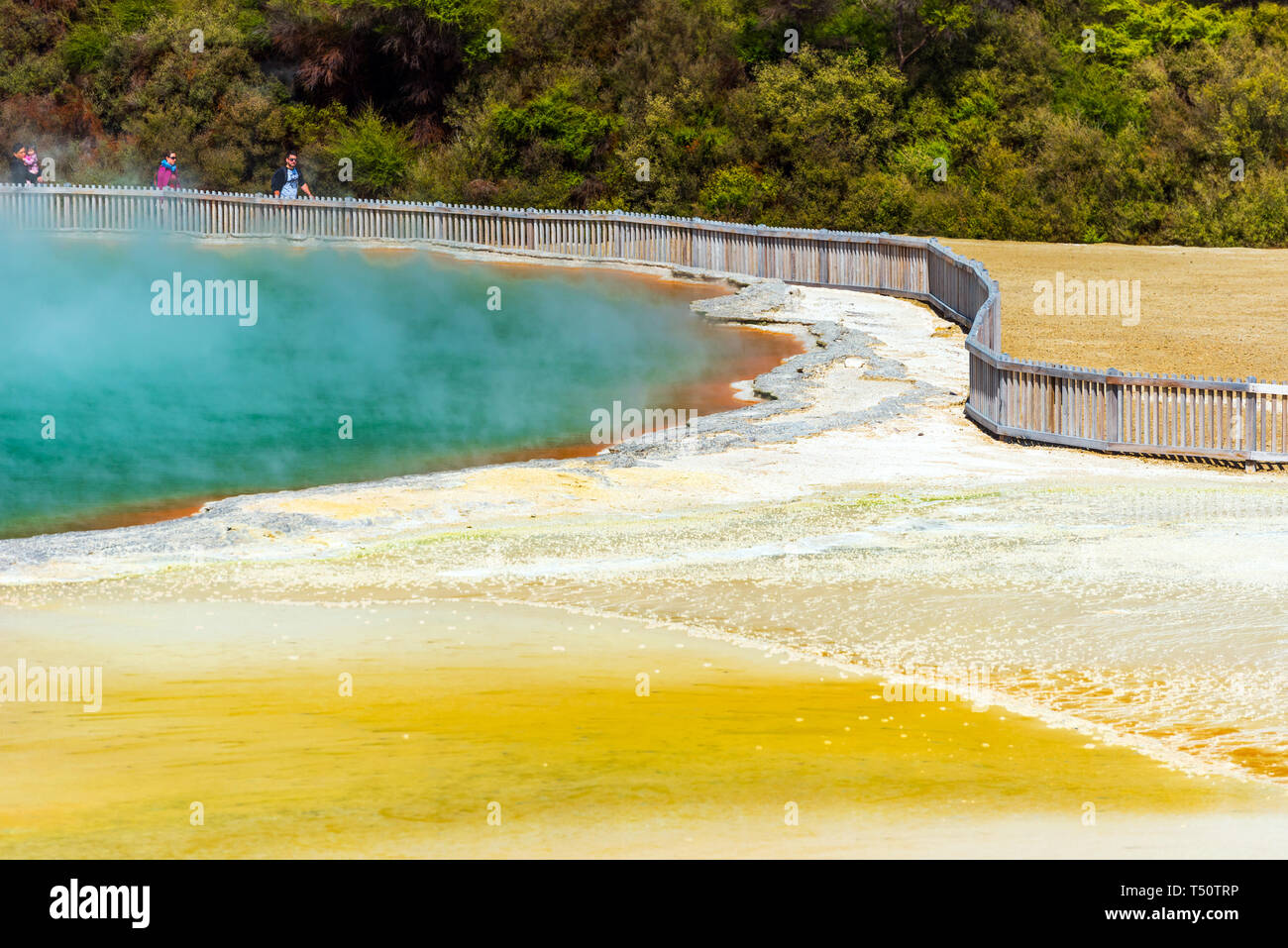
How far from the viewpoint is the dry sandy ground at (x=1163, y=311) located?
988 inches

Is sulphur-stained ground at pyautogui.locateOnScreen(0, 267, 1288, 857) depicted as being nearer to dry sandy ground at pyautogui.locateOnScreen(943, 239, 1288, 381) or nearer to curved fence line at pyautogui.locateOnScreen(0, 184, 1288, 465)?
curved fence line at pyautogui.locateOnScreen(0, 184, 1288, 465)

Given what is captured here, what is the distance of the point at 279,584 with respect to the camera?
14.1 meters

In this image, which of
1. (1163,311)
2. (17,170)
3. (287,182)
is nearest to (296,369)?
(1163,311)

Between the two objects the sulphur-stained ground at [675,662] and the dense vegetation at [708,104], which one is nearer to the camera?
the sulphur-stained ground at [675,662]

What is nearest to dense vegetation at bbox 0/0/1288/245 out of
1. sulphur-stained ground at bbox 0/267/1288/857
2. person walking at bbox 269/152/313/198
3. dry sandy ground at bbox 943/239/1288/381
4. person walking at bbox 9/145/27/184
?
person walking at bbox 9/145/27/184

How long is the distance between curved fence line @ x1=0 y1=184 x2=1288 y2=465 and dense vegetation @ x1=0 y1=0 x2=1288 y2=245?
20.2 ft

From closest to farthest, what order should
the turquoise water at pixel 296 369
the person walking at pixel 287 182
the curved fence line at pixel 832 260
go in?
the curved fence line at pixel 832 260
the turquoise water at pixel 296 369
the person walking at pixel 287 182

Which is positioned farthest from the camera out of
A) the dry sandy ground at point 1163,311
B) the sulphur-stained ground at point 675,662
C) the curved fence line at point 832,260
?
the dry sandy ground at point 1163,311

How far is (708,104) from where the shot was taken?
51.9m

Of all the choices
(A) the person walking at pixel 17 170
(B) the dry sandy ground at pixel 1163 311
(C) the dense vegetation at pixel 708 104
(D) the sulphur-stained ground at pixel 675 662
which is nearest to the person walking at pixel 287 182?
(C) the dense vegetation at pixel 708 104

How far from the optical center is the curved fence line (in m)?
19.0

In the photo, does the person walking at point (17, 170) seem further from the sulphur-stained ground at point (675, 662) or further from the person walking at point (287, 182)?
the sulphur-stained ground at point (675, 662)

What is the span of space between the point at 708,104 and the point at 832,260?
56.3 ft

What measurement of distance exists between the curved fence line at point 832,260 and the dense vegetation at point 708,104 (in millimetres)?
6156
